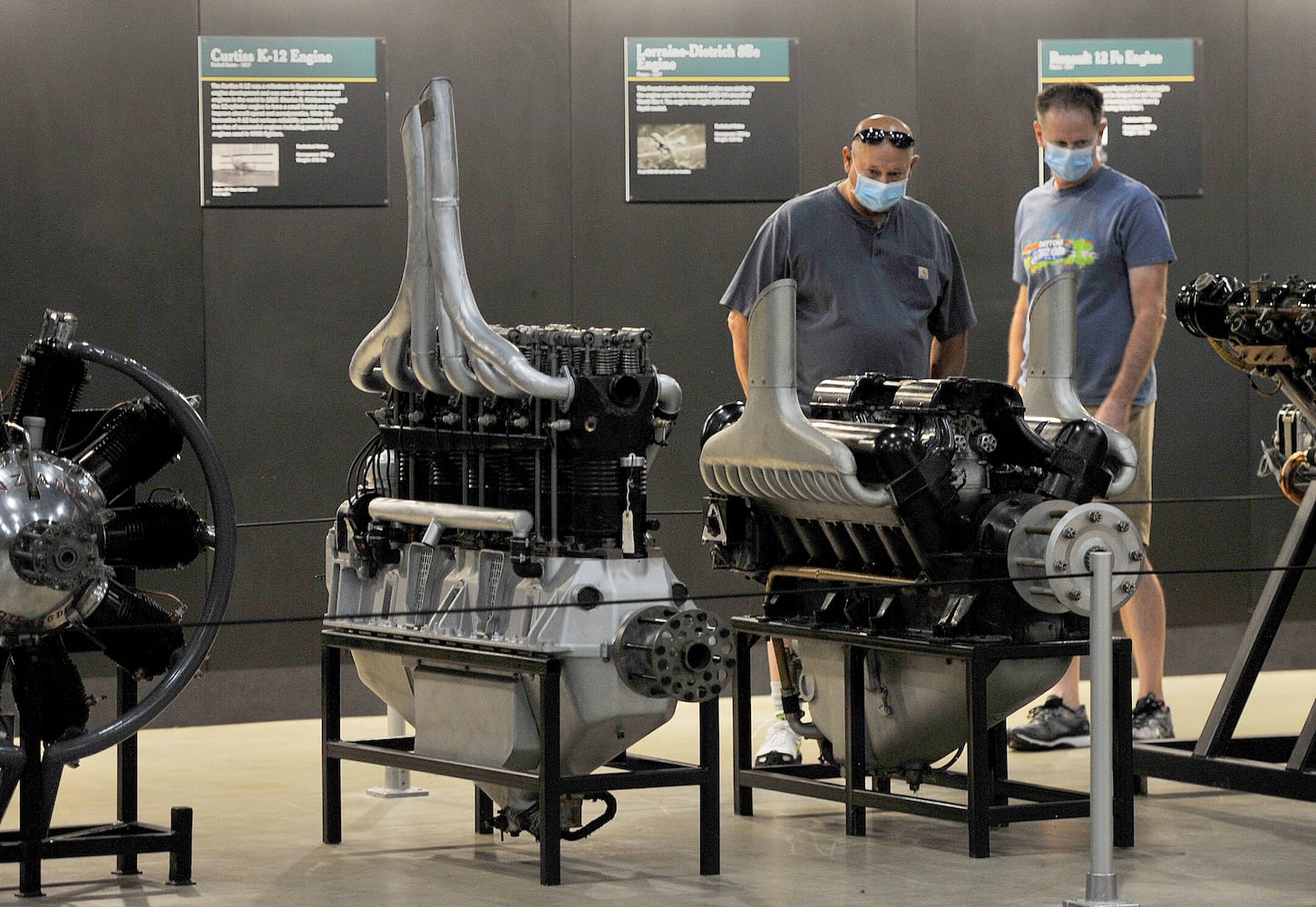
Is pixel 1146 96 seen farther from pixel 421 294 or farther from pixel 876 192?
pixel 421 294

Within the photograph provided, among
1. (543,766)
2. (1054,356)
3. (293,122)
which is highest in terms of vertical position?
(293,122)

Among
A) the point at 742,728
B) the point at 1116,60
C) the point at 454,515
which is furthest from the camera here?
the point at 1116,60

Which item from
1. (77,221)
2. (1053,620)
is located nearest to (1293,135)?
(1053,620)

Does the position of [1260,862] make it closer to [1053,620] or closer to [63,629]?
[1053,620]

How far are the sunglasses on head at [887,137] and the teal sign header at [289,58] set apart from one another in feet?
7.48

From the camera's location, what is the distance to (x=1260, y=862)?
6027mm

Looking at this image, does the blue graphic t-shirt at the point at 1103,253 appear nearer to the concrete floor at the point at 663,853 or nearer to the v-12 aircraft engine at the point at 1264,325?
the v-12 aircraft engine at the point at 1264,325

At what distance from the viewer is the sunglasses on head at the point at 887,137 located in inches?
282

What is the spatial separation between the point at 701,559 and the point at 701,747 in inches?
128

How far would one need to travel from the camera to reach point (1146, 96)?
9578 mm

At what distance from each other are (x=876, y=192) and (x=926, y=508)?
151 centimetres

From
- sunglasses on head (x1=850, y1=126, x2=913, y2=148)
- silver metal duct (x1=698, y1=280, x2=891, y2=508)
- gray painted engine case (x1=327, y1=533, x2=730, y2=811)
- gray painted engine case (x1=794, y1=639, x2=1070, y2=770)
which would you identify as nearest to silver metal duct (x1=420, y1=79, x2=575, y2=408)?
gray painted engine case (x1=327, y1=533, x2=730, y2=811)

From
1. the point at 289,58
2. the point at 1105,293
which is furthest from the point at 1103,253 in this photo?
the point at 289,58

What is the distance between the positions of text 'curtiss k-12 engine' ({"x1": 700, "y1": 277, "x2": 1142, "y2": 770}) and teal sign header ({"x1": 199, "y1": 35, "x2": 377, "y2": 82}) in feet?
9.06
